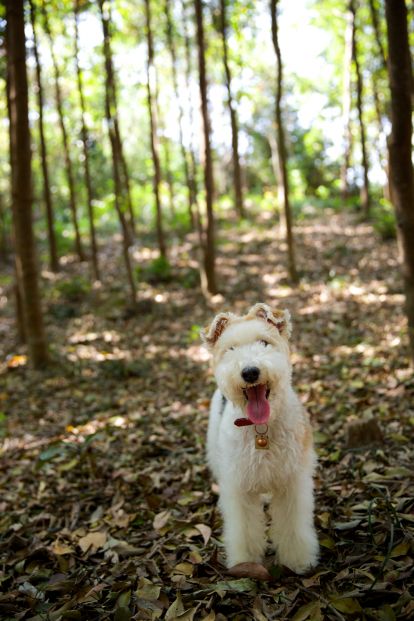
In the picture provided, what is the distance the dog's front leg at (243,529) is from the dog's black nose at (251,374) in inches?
34.0

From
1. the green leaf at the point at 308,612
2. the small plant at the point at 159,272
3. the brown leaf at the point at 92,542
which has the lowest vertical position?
the brown leaf at the point at 92,542

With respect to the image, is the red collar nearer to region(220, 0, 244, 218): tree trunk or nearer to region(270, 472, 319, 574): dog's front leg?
region(270, 472, 319, 574): dog's front leg

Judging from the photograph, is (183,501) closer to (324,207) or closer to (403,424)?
(403,424)

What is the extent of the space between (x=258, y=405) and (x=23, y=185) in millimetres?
7065

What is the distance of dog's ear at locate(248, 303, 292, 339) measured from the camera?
329 centimetres

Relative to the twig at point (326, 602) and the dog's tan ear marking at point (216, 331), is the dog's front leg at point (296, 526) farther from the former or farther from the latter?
the dog's tan ear marking at point (216, 331)

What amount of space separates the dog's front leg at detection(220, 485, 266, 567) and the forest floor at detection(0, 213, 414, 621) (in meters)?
0.15

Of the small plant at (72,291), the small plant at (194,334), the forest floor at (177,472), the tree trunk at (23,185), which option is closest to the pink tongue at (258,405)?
the forest floor at (177,472)

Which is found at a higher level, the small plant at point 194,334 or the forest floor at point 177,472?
the small plant at point 194,334

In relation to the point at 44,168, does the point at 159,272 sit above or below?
below

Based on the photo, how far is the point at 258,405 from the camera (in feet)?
9.72

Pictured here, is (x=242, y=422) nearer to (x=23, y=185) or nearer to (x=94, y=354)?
(x=23, y=185)

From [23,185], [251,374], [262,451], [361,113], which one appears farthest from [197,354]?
[361,113]

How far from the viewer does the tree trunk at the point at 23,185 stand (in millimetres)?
8109
